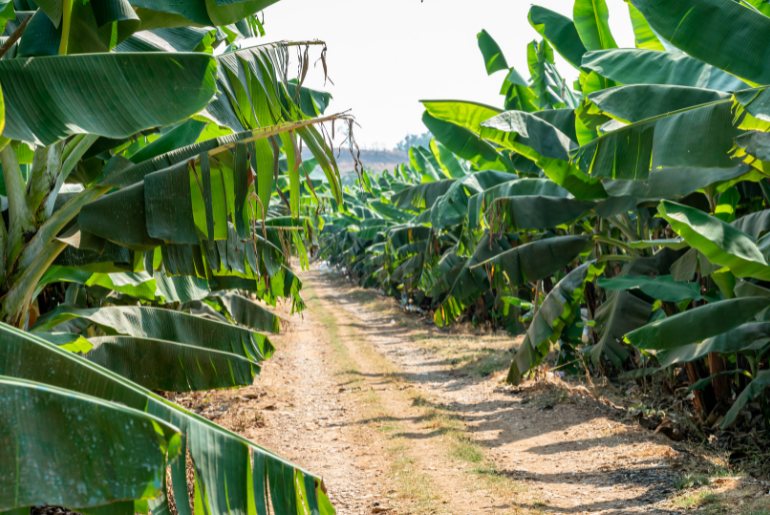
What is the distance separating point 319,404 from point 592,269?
513 centimetres

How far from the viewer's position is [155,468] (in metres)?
2.55

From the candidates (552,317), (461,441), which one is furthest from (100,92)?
(461,441)

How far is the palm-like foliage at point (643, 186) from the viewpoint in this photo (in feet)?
19.0

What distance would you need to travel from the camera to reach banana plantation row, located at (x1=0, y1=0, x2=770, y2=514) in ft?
10.5

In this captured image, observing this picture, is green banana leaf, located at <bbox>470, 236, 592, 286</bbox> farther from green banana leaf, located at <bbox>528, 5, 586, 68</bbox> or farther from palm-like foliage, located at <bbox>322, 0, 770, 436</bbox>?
green banana leaf, located at <bbox>528, 5, 586, 68</bbox>

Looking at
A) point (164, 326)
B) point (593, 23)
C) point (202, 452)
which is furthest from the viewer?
point (593, 23)

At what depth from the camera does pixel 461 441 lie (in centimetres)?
1012

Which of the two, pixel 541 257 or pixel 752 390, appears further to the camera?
pixel 541 257

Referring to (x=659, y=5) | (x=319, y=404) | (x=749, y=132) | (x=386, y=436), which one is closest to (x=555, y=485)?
(x=386, y=436)

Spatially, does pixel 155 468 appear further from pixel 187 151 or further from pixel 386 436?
pixel 386 436

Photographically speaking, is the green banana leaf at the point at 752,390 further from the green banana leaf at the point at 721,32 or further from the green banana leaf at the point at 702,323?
the green banana leaf at the point at 721,32

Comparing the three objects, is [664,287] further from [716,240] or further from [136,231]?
[136,231]

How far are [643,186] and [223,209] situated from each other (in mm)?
5035

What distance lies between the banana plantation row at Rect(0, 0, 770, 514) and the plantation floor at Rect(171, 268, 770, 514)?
105 centimetres
